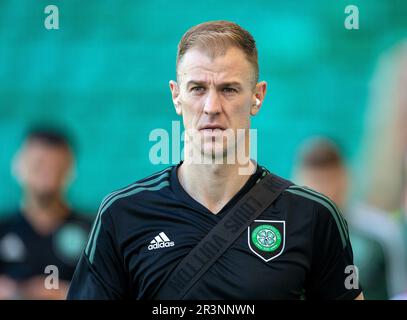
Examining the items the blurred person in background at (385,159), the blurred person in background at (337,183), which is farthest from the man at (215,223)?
the blurred person in background at (385,159)

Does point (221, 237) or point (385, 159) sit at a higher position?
point (385, 159)

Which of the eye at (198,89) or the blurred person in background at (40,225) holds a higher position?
the eye at (198,89)

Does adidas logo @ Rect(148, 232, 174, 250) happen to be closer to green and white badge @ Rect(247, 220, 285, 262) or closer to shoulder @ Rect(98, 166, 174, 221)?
shoulder @ Rect(98, 166, 174, 221)

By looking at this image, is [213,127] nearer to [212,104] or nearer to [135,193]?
[212,104]

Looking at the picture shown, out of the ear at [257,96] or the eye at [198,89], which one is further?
the ear at [257,96]

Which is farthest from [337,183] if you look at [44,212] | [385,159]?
[44,212]

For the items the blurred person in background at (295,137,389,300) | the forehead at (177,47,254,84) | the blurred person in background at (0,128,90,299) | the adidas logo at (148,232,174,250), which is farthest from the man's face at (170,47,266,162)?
the blurred person in background at (0,128,90,299)

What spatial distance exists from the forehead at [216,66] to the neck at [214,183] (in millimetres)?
333

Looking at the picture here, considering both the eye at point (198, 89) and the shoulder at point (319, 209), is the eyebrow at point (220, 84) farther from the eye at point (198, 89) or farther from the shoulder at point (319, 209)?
the shoulder at point (319, 209)

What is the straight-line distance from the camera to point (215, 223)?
248 cm

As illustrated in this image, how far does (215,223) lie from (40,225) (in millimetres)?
1643

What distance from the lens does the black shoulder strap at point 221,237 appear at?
7.73ft
